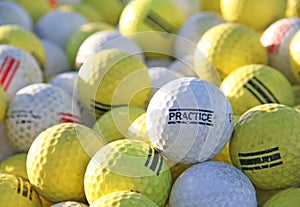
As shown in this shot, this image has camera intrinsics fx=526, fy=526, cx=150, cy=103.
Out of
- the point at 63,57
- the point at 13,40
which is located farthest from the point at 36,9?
the point at 13,40

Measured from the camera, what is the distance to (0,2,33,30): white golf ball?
3520 mm

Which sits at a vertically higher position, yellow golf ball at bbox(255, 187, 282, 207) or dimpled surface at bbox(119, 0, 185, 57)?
dimpled surface at bbox(119, 0, 185, 57)

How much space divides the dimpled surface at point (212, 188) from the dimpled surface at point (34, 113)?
79 centimetres

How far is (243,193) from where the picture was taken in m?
1.84

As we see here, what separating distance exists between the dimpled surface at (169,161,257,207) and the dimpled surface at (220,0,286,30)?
1.51 meters

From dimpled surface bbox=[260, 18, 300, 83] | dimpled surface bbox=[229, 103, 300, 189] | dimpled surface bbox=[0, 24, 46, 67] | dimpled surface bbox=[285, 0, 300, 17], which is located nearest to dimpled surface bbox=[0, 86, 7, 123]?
dimpled surface bbox=[0, 24, 46, 67]

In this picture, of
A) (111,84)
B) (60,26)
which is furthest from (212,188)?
(60,26)

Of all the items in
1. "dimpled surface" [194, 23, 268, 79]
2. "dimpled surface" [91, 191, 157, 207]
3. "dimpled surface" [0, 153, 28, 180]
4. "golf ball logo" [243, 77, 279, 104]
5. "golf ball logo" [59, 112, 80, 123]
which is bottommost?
"dimpled surface" [0, 153, 28, 180]

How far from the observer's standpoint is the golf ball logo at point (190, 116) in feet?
6.31

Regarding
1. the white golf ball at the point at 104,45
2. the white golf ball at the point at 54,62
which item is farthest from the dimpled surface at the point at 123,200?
the white golf ball at the point at 54,62

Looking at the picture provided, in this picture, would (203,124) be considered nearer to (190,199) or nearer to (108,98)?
(190,199)

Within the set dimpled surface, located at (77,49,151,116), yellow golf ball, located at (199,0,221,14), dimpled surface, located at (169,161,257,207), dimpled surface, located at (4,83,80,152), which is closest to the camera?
dimpled surface, located at (169,161,257,207)

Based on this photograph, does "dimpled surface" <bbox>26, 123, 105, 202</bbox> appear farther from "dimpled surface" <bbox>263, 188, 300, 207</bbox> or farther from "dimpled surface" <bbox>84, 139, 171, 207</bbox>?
"dimpled surface" <bbox>263, 188, 300, 207</bbox>

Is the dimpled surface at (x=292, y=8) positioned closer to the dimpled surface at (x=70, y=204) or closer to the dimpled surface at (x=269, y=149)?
the dimpled surface at (x=269, y=149)
